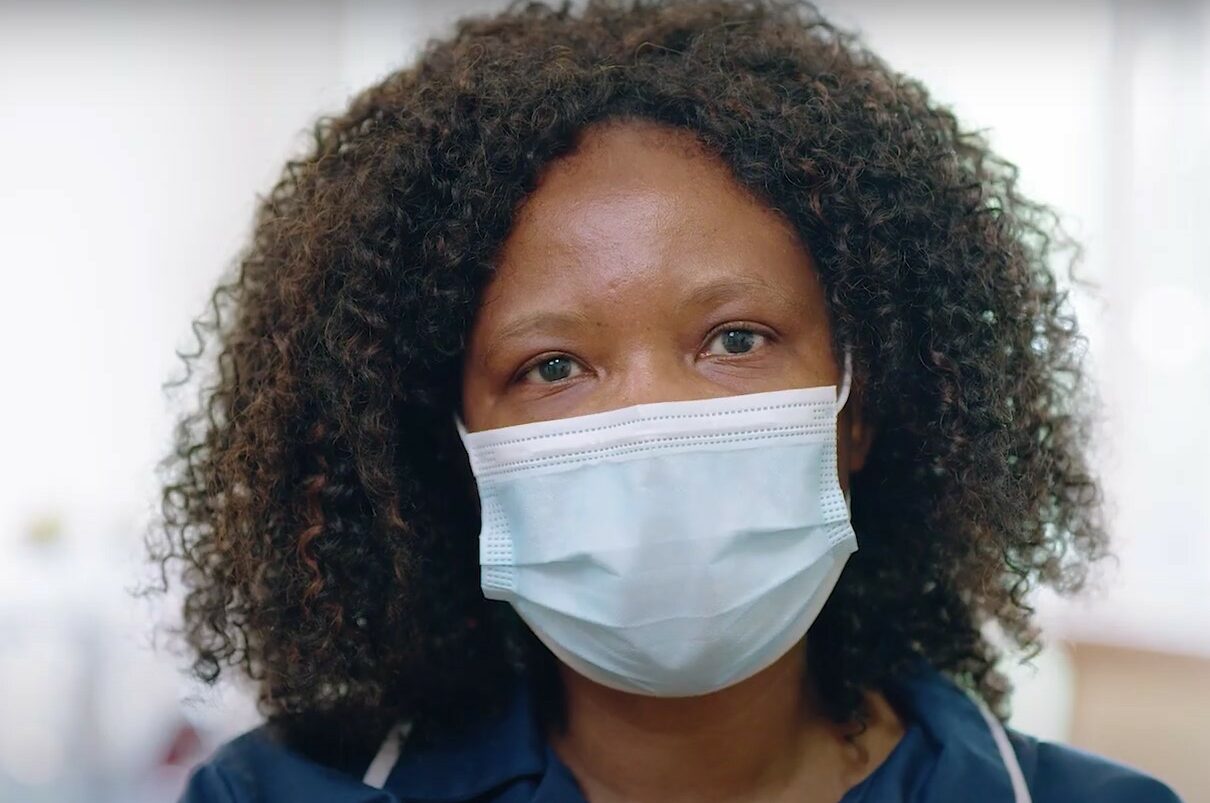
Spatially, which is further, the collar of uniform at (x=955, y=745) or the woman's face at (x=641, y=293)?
the collar of uniform at (x=955, y=745)

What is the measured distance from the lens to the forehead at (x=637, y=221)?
48.3 inches

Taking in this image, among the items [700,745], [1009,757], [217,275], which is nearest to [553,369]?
[700,745]

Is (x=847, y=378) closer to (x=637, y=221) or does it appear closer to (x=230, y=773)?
(x=637, y=221)

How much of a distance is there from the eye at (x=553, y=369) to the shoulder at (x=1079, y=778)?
70cm

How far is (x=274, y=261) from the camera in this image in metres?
1.46

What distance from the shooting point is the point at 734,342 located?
1.26 metres

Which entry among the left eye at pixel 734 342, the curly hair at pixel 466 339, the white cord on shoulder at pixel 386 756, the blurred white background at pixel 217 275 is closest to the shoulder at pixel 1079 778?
the curly hair at pixel 466 339

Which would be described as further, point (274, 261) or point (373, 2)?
point (373, 2)

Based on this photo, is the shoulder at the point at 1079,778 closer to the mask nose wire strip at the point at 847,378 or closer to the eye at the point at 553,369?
the mask nose wire strip at the point at 847,378

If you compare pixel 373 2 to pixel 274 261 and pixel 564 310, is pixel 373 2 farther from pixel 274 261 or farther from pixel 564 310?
pixel 564 310

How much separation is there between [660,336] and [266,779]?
2.25 ft

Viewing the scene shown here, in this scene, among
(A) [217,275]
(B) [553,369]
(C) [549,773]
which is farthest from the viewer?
(A) [217,275]

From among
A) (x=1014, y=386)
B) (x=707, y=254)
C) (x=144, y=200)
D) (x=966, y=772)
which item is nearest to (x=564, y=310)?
(x=707, y=254)

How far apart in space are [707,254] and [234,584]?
0.70m
